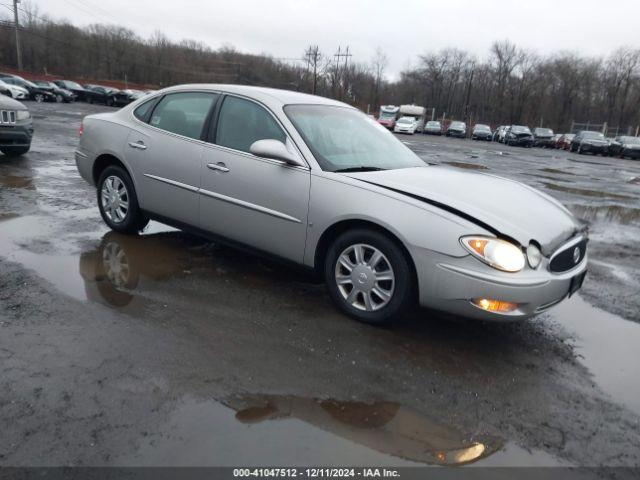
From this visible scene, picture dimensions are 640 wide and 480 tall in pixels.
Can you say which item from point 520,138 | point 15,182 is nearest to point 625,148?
point 520,138

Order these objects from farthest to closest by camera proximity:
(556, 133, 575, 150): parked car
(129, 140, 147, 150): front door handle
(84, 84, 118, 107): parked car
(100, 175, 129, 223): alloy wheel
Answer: (84, 84, 118, 107): parked car < (556, 133, 575, 150): parked car < (100, 175, 129, 223): alloy wheel < (129, 140, 147, 150): front door handle

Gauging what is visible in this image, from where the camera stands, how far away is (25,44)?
71000 mm

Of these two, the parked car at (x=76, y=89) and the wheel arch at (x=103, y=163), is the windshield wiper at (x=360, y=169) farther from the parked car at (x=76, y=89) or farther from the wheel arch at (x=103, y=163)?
the parked car at (x=76, y=89)

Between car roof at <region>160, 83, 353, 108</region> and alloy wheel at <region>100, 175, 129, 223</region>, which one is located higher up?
car roof at <region>160, 83, 353, 108</region>

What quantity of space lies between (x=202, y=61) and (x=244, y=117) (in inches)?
3612

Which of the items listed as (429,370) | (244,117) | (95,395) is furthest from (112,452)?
(244,117)

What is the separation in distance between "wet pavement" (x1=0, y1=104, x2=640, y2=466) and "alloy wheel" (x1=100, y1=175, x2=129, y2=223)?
0.48 meters

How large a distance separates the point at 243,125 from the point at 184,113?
0.77 m

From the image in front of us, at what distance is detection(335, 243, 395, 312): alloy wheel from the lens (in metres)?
3.58

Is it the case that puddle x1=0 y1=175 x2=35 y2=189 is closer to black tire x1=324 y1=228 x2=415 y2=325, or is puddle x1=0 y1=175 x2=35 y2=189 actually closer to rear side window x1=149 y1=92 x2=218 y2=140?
rear side window x1=149 y1=92 x2=218 y2=140

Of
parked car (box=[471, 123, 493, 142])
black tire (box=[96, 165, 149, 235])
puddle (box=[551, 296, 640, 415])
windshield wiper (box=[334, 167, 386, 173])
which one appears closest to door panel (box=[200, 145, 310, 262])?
windshield wiper (box=[334, 167, 386, 173])

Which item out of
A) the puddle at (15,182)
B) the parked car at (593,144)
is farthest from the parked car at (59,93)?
the parked car at (593,144)

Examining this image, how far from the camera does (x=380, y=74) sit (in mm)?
97562

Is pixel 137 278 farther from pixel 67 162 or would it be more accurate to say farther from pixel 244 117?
pixel 67 162
